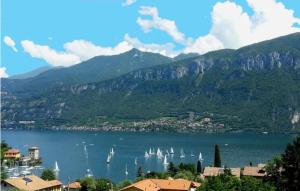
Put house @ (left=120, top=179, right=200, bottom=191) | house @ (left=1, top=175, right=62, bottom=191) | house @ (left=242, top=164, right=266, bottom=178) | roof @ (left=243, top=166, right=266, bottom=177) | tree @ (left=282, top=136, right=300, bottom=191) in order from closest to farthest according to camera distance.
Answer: tree @ (left=282, top=136, right=300, bottom=191) < house @ (left=120, top=179, right=200, bottom=191) < house @ (left=1, top=175, right=62, bottom=191) < house @ (left=242, top=164, right=266, bottom=178) < roof @ (left=243, top=166, right=266, bottom=177)

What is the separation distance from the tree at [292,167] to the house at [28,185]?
33686mm

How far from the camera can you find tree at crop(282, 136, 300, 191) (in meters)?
52.8

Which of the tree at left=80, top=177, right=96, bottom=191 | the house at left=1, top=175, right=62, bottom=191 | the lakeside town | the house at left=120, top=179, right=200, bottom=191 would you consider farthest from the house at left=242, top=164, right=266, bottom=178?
the house at left=1, top=175, right=62, bottom=191

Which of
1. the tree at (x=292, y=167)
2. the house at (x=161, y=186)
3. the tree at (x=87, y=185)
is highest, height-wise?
the tree at (x=292, y=167)

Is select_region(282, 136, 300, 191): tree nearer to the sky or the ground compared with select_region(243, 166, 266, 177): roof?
nearer to the sky

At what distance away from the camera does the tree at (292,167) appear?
52844 mm

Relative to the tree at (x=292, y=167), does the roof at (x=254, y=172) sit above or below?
below

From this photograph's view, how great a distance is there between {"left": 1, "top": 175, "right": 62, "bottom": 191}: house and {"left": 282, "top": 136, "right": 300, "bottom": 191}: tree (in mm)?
33686

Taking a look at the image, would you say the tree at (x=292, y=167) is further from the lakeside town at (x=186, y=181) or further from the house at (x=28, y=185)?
the house at (x=28, y=185)

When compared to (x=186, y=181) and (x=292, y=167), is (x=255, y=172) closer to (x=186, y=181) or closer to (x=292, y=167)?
(x=186, y=181)

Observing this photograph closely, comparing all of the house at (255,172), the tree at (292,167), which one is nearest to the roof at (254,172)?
the house at (255,172)

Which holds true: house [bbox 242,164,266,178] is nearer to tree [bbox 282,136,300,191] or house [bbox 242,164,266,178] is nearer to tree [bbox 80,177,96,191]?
tree [bbox 80,177,96,191]

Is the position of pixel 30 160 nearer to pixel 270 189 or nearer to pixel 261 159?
pixel 261 159

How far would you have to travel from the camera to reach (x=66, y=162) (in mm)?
175750
